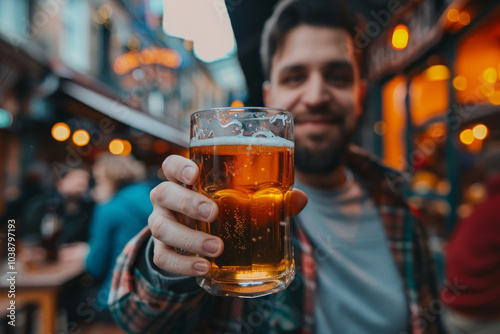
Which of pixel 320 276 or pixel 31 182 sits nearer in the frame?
pixel 320 276

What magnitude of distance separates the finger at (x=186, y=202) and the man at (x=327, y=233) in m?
0.36

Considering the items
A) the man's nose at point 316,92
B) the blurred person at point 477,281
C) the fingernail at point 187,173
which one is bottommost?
the blurred person at point 477,281

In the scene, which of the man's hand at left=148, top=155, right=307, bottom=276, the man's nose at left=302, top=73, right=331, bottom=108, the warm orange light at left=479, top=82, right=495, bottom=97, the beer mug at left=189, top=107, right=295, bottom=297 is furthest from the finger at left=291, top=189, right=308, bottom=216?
the warm orange light at left=479, top=82, right=495, bottom=97

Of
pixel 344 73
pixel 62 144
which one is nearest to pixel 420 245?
pixel 344 73

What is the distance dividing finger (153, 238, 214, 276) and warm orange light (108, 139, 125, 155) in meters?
1.19

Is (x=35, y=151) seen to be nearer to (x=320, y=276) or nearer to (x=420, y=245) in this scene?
(x=320, y=276)

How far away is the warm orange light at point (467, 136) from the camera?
1815 millimetres

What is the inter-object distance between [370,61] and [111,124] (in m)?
1.38

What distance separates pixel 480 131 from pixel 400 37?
72 centimetres

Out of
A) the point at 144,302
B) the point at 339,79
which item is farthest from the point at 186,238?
the point at 339,79

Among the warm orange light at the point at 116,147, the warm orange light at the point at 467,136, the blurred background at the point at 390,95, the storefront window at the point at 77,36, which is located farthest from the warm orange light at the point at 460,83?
the storefront window at the point at 77,36

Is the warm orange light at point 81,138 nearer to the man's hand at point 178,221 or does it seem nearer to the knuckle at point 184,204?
the man's hand at point 178,221

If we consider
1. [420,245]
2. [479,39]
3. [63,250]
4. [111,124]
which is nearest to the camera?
[420,245]

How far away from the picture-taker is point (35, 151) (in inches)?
139
